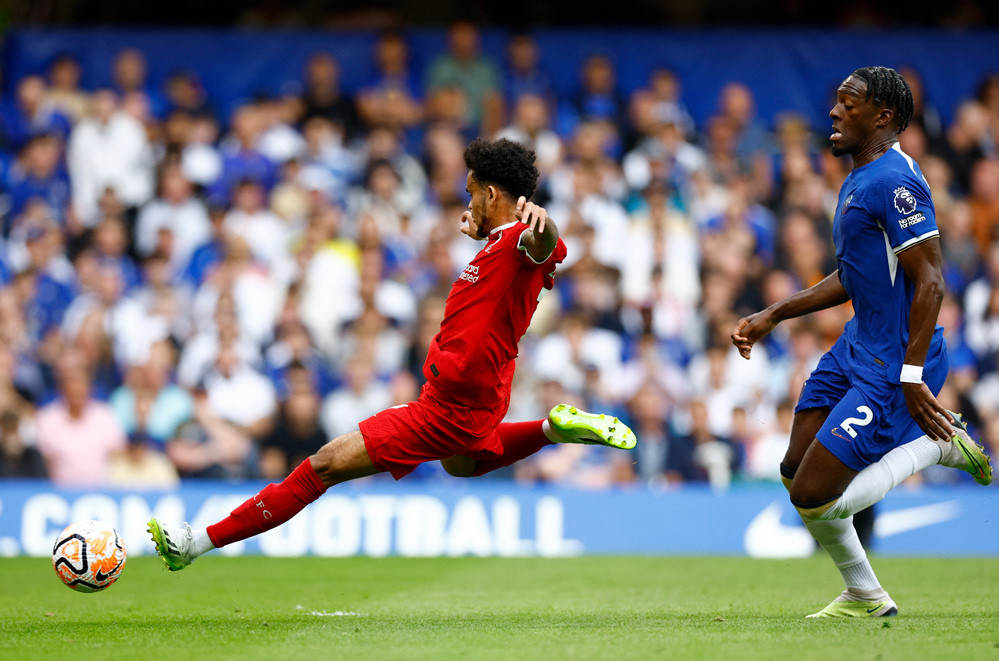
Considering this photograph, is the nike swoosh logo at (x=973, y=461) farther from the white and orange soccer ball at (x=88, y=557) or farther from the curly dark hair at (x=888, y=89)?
the white and orange soccer ball at (x=88, y=557)

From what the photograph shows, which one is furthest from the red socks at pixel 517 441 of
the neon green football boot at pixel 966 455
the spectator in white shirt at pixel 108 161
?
the spectator in white shirt at pixel 108 161

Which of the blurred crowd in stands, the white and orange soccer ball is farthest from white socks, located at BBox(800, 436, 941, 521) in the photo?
the blurred crowd in stands

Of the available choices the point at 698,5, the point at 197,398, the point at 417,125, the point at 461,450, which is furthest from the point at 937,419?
the point at 698,5

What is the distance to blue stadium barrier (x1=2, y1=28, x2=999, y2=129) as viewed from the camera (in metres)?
15.9

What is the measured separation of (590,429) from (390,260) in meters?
7.76

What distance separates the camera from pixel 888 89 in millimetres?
5949

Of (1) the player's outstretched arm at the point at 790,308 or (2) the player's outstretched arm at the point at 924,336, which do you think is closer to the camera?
(2) the player's outstretched arm at the point at 924,336

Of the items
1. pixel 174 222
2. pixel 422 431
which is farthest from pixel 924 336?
pixel 174 222

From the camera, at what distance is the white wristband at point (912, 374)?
554 cm

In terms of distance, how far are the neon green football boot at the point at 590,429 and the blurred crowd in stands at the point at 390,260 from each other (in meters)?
5.72

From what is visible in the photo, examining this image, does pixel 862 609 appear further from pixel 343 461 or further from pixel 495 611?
pixel 343 461

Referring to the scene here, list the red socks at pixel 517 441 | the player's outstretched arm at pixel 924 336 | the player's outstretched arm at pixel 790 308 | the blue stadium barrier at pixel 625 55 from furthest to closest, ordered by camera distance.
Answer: the blue stadium barrier at pixel 625 55 < the red socks at pixel 517 441 < the player's outstretched arm at pixel 790 308 < the player's outstretched arm at pixel 924 336

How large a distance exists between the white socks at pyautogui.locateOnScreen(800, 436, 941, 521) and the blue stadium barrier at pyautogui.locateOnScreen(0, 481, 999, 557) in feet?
16.8

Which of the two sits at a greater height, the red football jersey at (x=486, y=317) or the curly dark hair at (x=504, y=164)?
the curly dark hair at (x=504, y=164)
